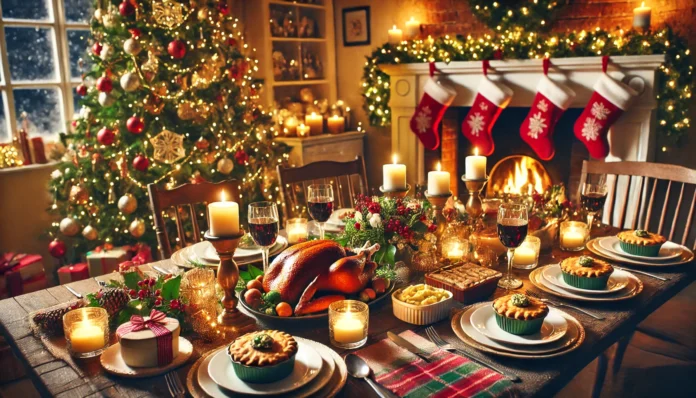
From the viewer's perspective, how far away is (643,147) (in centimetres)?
300

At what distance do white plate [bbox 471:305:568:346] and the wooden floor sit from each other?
0.83m

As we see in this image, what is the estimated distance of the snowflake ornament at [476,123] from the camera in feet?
11.2

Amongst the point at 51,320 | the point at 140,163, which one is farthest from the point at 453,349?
the point at 140,163

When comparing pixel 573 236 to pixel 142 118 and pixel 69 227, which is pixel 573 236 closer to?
pixel 142 118

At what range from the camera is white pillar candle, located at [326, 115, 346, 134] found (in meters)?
4.14

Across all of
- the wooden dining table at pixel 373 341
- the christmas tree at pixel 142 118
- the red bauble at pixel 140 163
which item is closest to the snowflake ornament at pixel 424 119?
the christmas tree at pixel 142 118

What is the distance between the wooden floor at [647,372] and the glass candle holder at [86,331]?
125 cm

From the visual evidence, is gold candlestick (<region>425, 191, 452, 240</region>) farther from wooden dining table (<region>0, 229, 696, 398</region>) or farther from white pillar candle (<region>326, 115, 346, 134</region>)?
white pillar candle (<region>326, 115, 346, 134</region>)

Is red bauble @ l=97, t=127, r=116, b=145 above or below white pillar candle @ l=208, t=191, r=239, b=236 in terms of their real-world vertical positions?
above

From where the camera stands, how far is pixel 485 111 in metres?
3.39

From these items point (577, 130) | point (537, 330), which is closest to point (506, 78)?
point (577, 130)

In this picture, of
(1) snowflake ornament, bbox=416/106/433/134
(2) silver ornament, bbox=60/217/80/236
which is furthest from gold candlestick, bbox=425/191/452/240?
(2) silver ornament, bbox=60/217/80/236

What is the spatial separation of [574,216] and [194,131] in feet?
6.86

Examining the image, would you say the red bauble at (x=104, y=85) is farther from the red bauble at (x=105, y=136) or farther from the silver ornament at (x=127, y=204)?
the silver ornament at (x=127, y=204)
